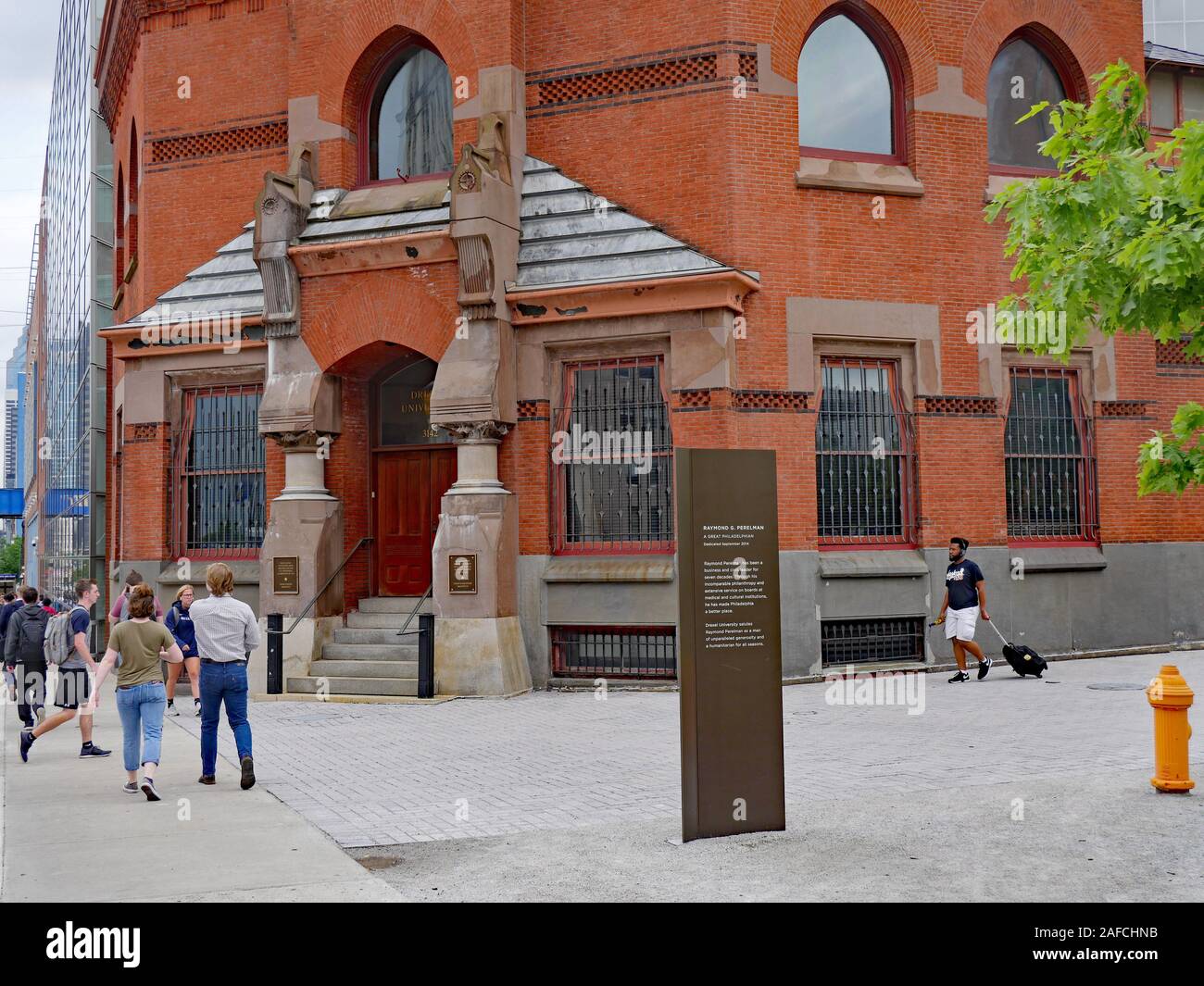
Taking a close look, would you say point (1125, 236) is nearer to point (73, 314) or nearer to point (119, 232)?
point (119, 232)

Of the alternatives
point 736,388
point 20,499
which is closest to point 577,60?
point 736,388

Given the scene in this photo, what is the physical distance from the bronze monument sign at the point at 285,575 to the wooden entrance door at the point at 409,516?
1535 millimetres

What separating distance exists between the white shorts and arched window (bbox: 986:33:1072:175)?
667 centimetres

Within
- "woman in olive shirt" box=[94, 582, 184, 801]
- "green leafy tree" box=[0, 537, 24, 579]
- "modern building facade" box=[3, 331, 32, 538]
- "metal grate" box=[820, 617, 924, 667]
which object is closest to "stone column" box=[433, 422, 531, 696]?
"metal grate" box=[820, 617, 924, 667]

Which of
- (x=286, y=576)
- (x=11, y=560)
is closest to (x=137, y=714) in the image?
(x=286, y=576)

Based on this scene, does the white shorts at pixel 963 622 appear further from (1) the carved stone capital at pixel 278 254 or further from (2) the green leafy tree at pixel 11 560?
(2) the green leafy tree at pixel 11 560

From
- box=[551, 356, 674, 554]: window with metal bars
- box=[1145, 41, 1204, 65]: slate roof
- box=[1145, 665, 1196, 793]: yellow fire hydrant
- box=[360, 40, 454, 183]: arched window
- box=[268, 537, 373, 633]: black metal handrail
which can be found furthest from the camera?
box=[1145, 41, 1204, 65]: slate roof

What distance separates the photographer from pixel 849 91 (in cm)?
1627

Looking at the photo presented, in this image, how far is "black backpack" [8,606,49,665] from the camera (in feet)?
38.6

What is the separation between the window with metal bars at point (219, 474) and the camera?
17.8 m

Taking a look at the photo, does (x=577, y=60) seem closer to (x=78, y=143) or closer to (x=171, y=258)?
(x=171, y=258)

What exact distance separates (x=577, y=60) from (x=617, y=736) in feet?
32.2

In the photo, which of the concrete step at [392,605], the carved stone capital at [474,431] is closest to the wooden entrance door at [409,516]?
the concrete step at [392,605]

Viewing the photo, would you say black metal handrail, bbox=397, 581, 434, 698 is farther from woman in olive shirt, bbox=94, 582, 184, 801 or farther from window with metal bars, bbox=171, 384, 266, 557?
woman in olive shirt, bbox=94, 582, 184, 801
